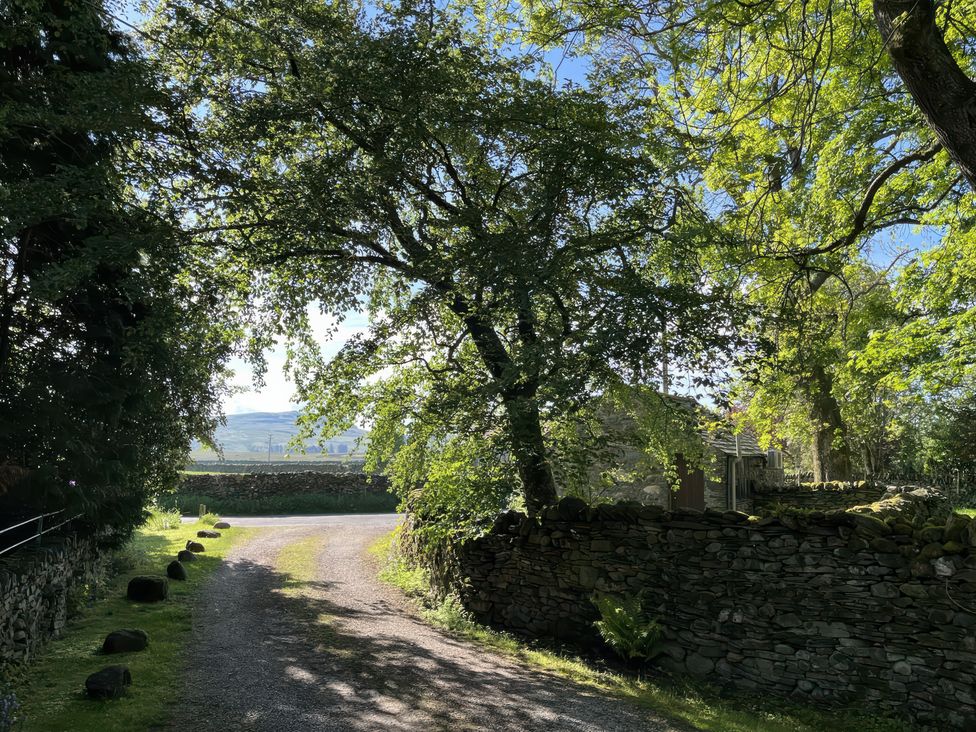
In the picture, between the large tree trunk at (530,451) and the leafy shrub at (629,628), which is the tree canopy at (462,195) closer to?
the large tree trunk at (530,451)

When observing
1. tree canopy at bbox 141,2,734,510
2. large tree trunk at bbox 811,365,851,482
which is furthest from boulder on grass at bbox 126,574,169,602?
large tree trunk at bbox 811,365,851,482

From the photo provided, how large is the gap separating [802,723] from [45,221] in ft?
41.2

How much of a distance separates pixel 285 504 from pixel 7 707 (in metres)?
26.7

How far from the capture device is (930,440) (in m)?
31.0

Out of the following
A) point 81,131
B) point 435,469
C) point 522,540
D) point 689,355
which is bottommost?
point 522,540

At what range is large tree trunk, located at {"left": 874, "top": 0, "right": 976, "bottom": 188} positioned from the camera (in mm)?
5832

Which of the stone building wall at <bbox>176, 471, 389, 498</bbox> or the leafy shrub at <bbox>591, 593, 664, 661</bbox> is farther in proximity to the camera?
the stone building wall at <bbox>176, 471, 389, 498</bbox>

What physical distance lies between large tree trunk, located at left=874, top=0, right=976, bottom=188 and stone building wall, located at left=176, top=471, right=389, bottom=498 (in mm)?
27726

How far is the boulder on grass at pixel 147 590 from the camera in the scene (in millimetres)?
12109

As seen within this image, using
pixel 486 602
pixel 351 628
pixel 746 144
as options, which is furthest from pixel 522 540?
pixel 746 144

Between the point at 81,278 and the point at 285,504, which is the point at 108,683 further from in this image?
the point at 285,504

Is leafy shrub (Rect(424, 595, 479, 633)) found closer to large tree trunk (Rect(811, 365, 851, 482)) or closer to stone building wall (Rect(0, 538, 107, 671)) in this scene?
stone building wall (Rect(0, 538, 107, 671))

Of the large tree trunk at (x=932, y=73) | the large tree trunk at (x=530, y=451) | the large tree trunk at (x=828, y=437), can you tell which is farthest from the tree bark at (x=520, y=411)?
the large tree trunk at (x=828, y=437)

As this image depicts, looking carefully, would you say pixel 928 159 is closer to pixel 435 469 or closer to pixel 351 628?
pixel 435 469
